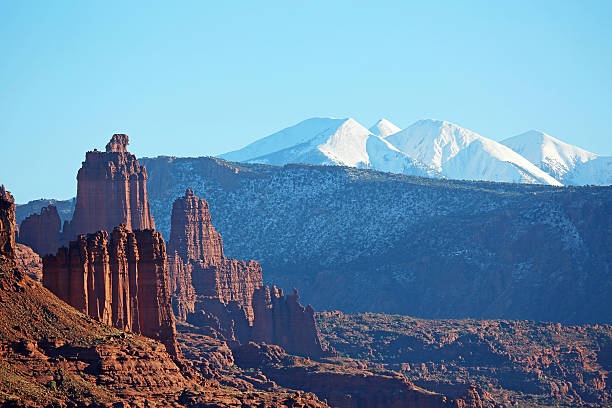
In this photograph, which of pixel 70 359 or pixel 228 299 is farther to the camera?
pixel 228 299

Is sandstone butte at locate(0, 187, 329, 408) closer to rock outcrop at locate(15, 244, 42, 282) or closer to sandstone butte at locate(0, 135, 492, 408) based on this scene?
sandstone butte at locate(0, 135, 492, 408)

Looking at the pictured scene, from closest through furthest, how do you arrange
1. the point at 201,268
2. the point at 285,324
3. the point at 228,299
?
the point at 285,324 → the point at 228,299 → the point at 201,268

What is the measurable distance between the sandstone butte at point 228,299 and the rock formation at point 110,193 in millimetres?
4619

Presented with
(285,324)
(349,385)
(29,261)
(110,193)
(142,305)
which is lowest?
(349,385)

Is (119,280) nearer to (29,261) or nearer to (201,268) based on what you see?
(29,261)

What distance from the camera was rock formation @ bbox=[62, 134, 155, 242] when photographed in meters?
179

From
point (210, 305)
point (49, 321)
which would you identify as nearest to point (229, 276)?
point (210, 305)

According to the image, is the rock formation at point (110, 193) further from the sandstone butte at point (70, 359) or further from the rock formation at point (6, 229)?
the rock formation at point (6, 229)

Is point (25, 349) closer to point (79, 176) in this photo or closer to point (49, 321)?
point (49, 321)

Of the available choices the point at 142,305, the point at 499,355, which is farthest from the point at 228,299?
the point at 142,305

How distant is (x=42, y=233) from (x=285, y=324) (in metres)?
23.7

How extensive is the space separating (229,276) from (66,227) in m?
17.6

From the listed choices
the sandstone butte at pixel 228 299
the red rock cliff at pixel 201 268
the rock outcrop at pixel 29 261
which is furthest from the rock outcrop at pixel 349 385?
the red rock cliff at pixel 201 268

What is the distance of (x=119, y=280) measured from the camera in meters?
114
